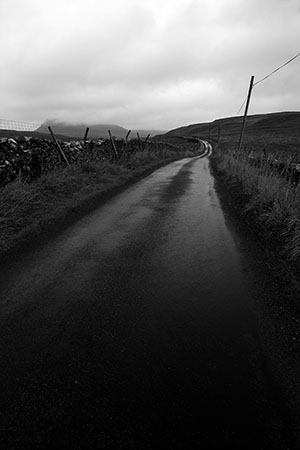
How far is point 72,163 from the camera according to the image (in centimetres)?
1124

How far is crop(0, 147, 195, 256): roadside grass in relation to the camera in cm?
542

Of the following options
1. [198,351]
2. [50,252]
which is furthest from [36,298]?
[198,351]

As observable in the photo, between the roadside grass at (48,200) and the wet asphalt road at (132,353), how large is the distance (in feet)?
3.32

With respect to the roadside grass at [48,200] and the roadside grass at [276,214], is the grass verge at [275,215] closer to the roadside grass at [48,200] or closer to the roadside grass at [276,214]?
the roadside grass at [276,214]

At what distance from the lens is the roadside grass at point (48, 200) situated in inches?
213

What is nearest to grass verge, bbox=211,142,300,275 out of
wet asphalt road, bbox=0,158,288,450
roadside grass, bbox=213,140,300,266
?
roadside grass, bbox=213,140,300,266

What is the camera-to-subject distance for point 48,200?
24.6ft

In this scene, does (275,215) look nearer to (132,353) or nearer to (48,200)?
(132,353)

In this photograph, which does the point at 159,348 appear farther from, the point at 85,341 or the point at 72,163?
the point at 72,163

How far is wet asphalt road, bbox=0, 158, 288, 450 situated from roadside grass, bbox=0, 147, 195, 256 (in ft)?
3.32

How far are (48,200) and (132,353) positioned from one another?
19.7 ft

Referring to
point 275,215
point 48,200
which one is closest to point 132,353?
point 275,215

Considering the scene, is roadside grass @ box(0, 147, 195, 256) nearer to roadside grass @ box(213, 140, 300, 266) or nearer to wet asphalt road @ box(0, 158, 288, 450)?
wet asphalt road @ box(0, 158, 288, 450)

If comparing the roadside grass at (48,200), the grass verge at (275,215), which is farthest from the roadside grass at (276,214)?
the roadside grass at (48,200)
